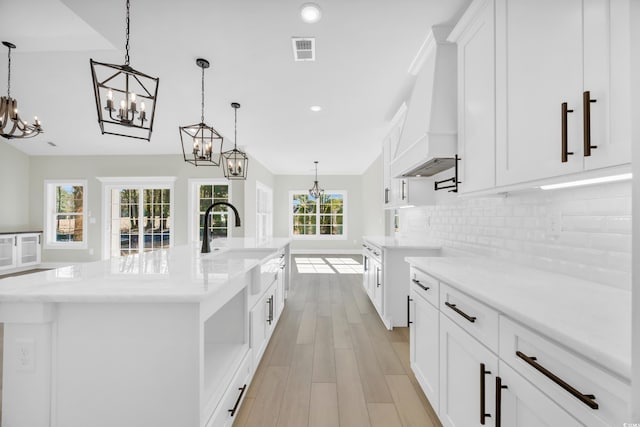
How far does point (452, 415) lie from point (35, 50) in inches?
225

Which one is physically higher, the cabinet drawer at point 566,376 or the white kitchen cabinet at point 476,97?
the white kitchen cabinet at point 476,97

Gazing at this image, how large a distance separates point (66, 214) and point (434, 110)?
28.9ft

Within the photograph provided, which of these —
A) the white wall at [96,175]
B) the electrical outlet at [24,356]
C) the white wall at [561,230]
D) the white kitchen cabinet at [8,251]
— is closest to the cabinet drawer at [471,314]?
the white wall at [561,230]

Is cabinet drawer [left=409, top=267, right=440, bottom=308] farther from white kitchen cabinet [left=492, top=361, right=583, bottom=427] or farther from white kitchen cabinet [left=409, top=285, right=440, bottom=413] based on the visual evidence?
white kitchen cabinet [left=492, top=361, right=583, bottom=427]

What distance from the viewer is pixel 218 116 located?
4598mm

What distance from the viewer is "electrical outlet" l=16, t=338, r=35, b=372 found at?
117cm

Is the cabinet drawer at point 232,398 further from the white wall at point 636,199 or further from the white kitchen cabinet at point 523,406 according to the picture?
the white wall at point 636,199

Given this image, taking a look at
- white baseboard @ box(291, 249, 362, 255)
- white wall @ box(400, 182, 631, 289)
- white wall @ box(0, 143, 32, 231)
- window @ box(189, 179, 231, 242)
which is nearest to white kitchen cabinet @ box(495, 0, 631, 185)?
white wall @ box(400, 182, 631, 289)

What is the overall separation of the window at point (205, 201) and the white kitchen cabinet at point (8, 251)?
3.64 metres

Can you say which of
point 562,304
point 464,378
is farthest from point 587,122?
point 464,378

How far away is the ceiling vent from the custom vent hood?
0.97 meters

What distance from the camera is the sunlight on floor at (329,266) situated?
6.49 metres

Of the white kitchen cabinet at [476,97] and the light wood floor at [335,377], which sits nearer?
the white kitchen cabinet at [476,97]

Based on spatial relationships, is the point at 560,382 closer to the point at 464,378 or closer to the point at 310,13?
the point at 464,378
